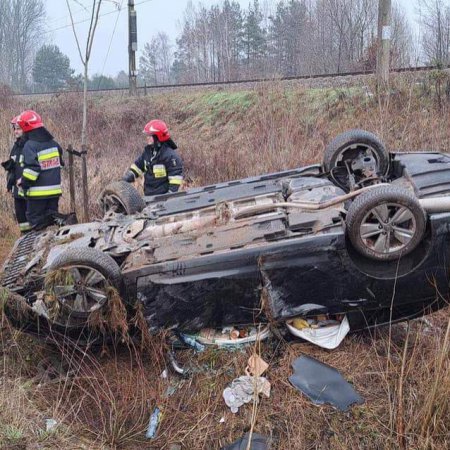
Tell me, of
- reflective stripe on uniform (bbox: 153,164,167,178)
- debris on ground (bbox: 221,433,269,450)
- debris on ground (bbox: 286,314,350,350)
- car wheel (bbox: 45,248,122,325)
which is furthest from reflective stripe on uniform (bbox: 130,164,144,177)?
debris on ground (bbox: 221,433,269,450)

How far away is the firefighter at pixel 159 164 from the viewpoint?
17.6 ft

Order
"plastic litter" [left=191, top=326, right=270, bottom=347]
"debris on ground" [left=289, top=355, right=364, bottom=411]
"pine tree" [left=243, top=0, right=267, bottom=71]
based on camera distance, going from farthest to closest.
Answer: "pine tree" [left=243, top=0, right=267, bottom=71]
"plastic litter" [left=191, top=326, right=270, bottom=347]
"debris on ground" [left=289, top=355, right=364, bottom=411]

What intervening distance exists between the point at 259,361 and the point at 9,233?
15.7 feet

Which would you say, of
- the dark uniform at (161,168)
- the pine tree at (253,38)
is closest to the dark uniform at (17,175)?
the dark uniform at (161,168)

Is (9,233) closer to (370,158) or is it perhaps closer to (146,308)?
(146,308)

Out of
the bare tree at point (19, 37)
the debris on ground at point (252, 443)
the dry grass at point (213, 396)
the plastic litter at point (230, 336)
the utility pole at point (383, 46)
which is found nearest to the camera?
the dry grass at point (213, 396)

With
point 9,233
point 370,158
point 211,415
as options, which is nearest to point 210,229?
point 211,415

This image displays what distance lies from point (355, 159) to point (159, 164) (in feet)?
7.40

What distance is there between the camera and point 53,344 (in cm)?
340

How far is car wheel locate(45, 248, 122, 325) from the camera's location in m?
3.04

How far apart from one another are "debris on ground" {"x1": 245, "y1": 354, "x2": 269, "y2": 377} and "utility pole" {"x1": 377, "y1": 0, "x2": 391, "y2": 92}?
6461 millimetres

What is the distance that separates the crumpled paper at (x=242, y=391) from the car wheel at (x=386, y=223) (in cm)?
102

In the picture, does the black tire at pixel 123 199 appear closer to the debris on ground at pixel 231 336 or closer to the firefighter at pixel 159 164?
the firefighter at pixel 159 164

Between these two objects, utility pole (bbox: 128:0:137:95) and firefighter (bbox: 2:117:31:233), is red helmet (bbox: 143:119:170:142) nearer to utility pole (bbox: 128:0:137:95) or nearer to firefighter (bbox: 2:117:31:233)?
firefighter (bbox: 2:117:31:233)
